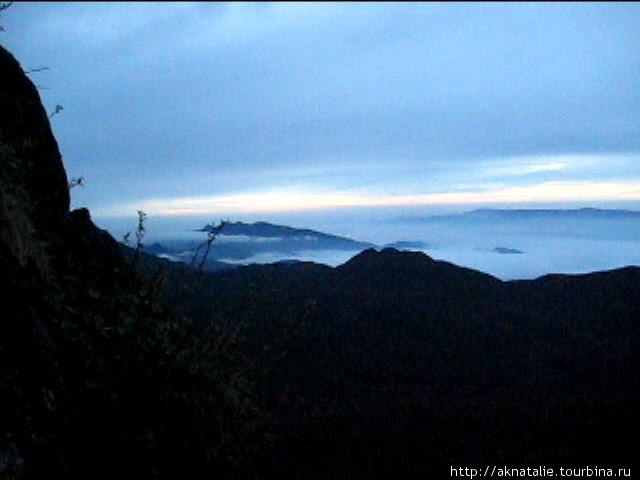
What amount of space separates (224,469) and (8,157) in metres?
2.53

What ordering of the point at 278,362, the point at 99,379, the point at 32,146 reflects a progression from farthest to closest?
the point at 32,146
the point at 278,362
the point at 99,379

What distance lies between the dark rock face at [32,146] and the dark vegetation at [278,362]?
0.02 m

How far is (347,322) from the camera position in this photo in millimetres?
28156

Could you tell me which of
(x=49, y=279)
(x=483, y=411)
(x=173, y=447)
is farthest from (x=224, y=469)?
(x=483, y=411)

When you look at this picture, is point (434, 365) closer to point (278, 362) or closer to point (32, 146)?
point (278, 362)

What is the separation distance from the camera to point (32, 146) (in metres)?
4.82

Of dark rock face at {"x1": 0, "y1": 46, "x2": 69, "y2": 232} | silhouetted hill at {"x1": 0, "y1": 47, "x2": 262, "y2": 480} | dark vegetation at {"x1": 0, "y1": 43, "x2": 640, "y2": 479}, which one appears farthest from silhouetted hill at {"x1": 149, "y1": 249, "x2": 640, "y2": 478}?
dark rock face at {"x1": 0, "y1": 46, "x2": 69, "y2": 232}

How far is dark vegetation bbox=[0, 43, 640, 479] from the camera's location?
3.11 metres

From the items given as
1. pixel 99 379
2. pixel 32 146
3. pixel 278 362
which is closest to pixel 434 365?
pixel 278 362

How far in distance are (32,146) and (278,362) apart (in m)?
2.93

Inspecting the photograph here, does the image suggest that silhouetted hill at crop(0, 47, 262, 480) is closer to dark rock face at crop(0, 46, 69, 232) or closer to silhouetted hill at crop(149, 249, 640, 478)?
dark rock face at crop(0, 46, 69, 232)

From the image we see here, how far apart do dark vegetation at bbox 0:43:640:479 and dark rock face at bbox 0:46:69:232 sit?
25 mm

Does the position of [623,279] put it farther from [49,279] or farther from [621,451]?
[49,279]

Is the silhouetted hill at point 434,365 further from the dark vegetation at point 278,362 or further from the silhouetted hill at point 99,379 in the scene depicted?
the silhouetted hill at point 99,379
